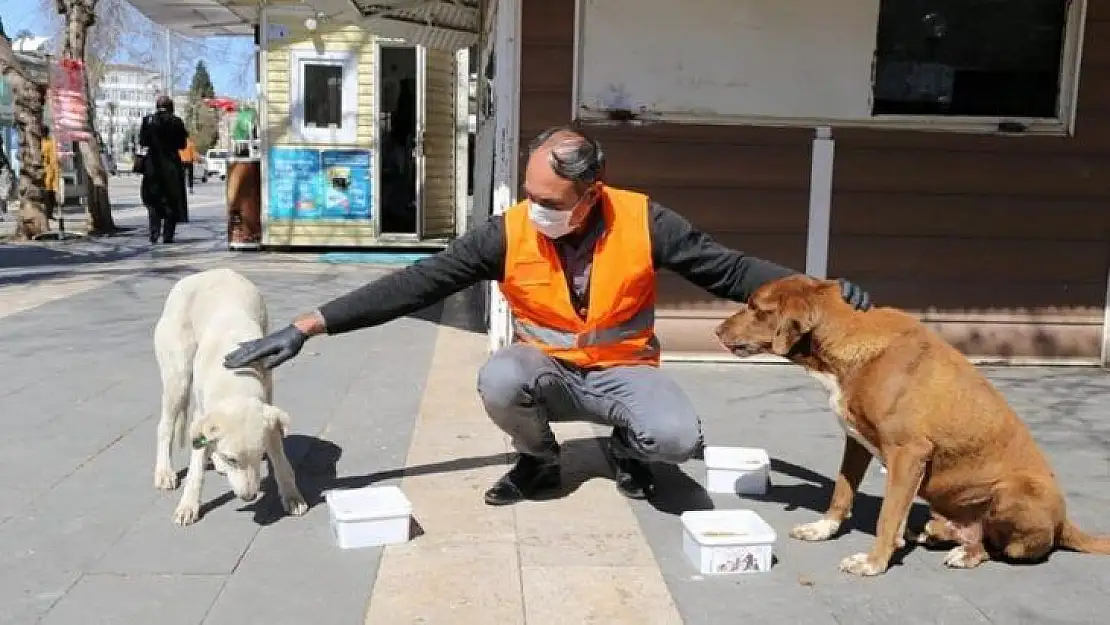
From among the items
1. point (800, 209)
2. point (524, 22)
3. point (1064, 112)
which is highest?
point (524, 22)

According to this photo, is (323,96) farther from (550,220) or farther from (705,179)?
(550,220)

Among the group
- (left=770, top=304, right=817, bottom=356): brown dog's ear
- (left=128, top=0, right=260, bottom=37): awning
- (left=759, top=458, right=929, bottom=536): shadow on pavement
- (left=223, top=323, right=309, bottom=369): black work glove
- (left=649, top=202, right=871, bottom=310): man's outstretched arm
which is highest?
(left=128, top=0, right=260, bottom=37): awning

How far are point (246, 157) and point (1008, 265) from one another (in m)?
10.9

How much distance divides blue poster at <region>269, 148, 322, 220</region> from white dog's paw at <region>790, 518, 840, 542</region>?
11191 mm

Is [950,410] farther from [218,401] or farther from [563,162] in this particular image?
[218,401]

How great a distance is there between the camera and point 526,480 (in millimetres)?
4359

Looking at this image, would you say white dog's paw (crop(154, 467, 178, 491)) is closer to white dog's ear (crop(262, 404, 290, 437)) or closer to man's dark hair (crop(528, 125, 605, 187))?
white dog's ear (crop(262, 404, 290, 437))

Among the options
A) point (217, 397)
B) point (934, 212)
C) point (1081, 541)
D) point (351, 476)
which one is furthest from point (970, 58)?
point (217, 397)

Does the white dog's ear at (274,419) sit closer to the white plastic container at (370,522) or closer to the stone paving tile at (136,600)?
the white plastic container at (370,522)

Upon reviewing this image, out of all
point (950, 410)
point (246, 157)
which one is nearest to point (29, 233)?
point (246, 157)

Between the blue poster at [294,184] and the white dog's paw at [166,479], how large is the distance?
1000 centimetres

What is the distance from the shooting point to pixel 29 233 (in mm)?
14945

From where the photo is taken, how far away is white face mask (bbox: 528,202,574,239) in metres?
3.88

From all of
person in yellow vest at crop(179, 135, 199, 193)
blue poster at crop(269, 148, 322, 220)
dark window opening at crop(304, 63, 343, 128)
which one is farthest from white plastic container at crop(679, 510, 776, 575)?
person in yellow vest at crop(179, 135, 199, 193)
